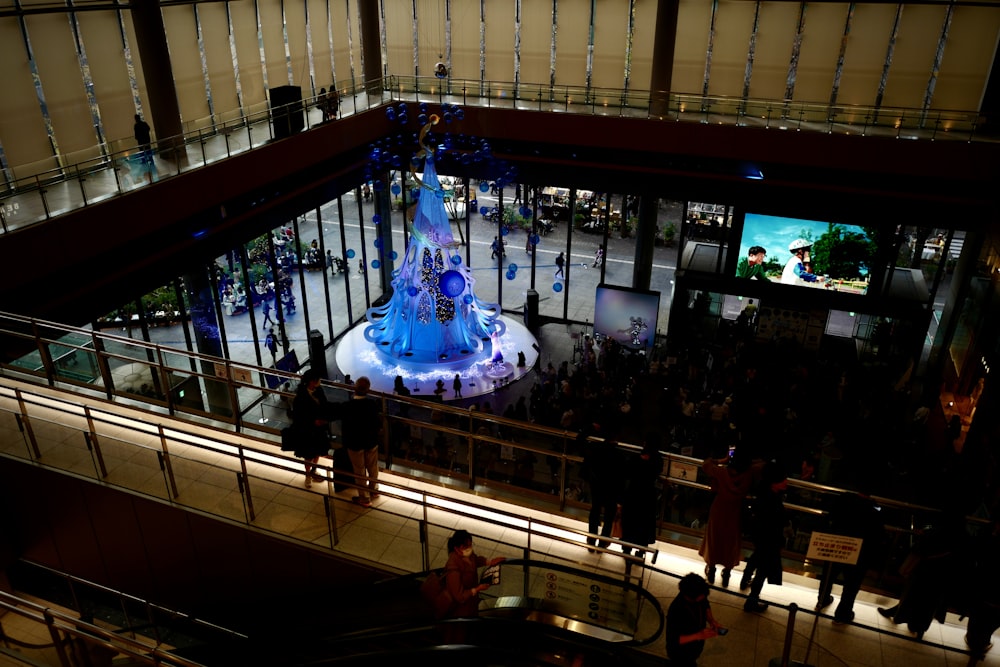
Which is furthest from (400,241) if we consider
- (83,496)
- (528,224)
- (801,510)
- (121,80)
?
(801,510)

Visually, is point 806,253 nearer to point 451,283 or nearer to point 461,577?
point 451,283

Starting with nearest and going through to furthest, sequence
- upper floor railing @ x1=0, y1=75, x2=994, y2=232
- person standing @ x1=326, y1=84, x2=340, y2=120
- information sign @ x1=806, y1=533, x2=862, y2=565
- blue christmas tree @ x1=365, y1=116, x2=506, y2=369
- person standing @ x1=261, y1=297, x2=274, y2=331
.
Result: information sign @ x1=806, y1=533, x2=862, y2=565 → upper floor railing @ x1=0, y1=75, x2=994, y2=232 → blue christmas tree @ x1=365, y1=116, x2=506, y2=369 → person standing @ x1=326, y1=84, x2=340, y2=120 → person standing @ x1=261, y1=297, x2=274, y2=331

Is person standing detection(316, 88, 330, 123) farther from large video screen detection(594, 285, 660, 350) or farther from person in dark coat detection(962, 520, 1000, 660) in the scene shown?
person in dark coat detection(962, 520, 1000, 660)

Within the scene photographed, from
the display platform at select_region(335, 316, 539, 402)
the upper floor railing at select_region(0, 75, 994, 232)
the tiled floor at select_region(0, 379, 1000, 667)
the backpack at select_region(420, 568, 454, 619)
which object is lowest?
the display platform at select_region(335, 316, 539, 402)

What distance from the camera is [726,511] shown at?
5.94 metres

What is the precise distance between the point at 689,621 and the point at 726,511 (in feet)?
4.35

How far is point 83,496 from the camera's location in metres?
7.06

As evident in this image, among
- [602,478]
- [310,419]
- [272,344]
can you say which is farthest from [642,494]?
[272,344]

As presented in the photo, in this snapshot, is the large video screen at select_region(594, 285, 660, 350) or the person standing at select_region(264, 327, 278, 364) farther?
the large video screen at select_region(594, 285, 660, 350)

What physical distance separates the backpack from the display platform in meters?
10.8

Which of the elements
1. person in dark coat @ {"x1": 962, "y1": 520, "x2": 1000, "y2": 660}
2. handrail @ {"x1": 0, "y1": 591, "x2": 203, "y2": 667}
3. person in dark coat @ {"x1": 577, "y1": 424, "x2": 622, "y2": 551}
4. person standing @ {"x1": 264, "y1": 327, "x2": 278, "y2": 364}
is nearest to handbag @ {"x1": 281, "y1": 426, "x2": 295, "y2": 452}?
handrail @ {"x1": 0, "y1": 591, "x2": 203, "y2": 667}

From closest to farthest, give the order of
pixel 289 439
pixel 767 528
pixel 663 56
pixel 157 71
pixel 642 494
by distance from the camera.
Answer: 1. pixel 767 528
2. pixel 642 494
3. pixel 289 439
4. pixel 157 71
5. pixel 663 56

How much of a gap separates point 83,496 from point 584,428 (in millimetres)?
4876

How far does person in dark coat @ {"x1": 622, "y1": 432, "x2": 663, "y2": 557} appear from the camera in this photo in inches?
239
